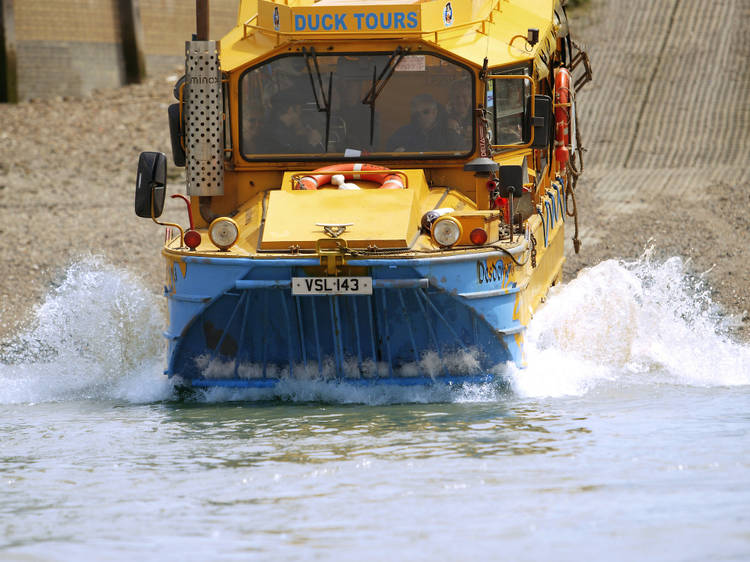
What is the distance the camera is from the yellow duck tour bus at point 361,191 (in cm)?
799

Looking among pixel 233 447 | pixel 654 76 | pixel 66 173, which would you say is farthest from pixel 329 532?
pixel 654 76

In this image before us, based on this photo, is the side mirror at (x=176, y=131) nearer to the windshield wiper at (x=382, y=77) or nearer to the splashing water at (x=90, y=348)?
the windshield wiper at (x=382, y=77)

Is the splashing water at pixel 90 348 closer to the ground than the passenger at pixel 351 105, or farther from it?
closer to the ground

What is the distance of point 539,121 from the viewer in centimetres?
922

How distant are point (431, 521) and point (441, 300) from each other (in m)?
2.73

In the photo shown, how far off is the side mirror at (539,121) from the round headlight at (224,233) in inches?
94.0

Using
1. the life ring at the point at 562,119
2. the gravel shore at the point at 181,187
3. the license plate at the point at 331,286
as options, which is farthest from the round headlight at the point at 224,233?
the gravel shore at the point at 181,187

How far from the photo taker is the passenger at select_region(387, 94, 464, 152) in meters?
9.20

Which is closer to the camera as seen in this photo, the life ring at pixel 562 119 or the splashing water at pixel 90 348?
the splashing water at pixel 90 348

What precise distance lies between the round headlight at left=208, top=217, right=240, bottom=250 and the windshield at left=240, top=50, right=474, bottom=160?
4.10 feet

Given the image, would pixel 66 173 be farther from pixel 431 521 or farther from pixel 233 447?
pixel 431 521

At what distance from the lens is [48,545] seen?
525 centimetres

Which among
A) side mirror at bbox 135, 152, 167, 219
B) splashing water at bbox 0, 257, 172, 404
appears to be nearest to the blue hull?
side mirror at bbox 135, 152, 167, 219

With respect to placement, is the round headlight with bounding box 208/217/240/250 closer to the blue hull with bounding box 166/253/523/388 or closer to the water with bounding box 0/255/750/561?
the blue hull with bounding box 166/253/523/388
